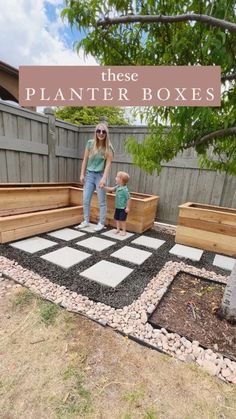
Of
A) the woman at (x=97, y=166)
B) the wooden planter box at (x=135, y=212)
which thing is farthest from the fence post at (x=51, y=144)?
the woman at (x=97, y=166)

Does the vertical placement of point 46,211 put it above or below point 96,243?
above

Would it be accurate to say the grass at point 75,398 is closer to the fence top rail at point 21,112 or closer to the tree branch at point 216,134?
the tree branch at point 216,134

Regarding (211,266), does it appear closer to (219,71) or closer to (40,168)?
(219,71)

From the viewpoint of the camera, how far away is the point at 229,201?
3174mm

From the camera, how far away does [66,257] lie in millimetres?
2111

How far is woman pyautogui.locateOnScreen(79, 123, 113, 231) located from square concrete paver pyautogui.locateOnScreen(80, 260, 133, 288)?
1.03 meters

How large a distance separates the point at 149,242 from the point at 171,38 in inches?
86.7

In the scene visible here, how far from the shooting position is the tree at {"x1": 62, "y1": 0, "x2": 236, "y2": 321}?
2.90 ft

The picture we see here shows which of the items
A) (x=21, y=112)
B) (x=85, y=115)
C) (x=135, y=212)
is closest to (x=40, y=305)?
(x=135, y=212)

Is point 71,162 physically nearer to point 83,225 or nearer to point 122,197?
point 83,225

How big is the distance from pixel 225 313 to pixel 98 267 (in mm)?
1113

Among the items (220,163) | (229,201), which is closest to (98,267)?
(220,163)

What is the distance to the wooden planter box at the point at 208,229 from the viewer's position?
249cm

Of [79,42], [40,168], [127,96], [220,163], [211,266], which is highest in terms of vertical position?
[79,42]
